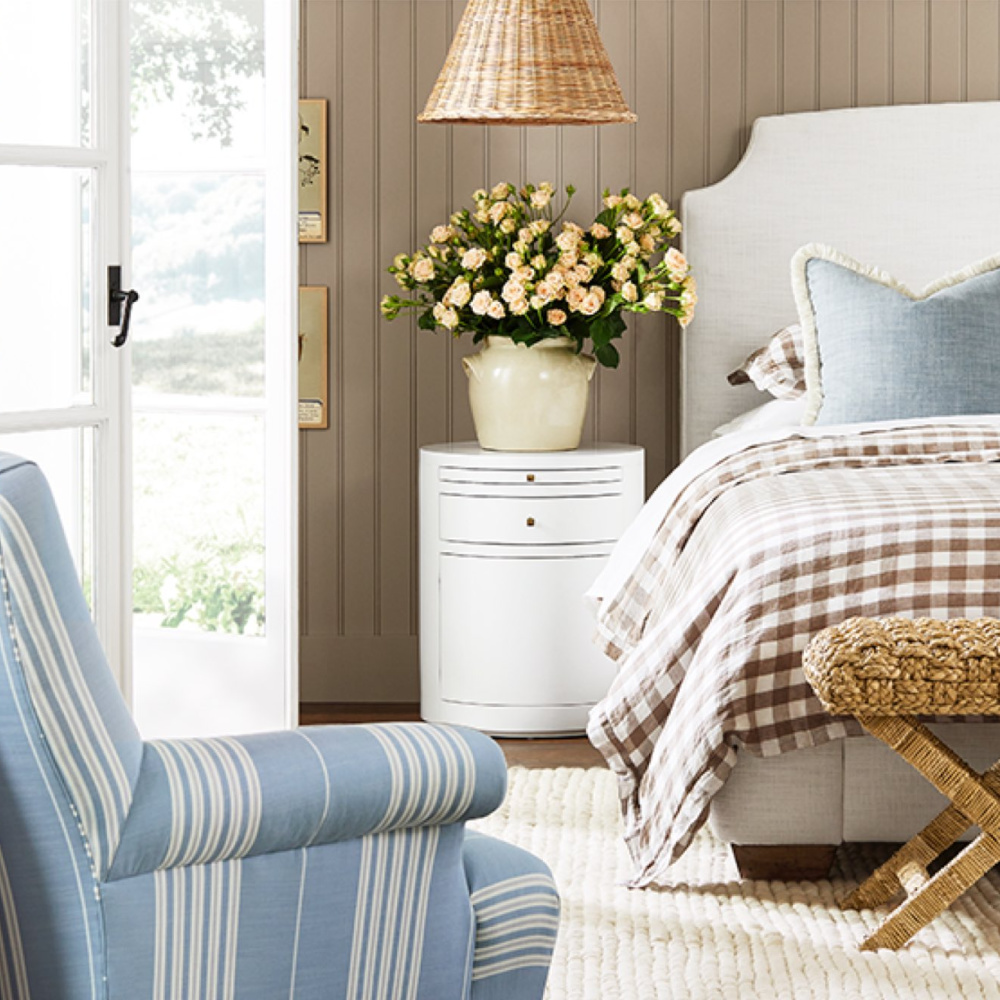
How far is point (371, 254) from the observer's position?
419 centimetres

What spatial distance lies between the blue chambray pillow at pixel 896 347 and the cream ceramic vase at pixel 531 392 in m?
0.56

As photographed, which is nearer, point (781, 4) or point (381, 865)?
point (381, 865)

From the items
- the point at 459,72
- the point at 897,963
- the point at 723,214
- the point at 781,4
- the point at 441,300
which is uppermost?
the point at 781,4

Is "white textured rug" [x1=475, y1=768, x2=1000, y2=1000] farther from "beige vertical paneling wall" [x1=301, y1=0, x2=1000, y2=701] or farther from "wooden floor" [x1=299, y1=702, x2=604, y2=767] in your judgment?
"beige vertical paneling wall" [x1=301, y1=0, x2=1000, y2=701]

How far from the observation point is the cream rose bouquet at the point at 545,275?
360cm

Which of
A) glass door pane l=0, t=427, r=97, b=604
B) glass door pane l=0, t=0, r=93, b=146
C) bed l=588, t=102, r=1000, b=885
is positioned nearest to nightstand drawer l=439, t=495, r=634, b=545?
bed l=588, t=102, r=1000, b=885

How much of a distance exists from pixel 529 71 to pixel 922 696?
76.4 inches

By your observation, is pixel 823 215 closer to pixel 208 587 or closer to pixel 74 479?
pixel 208 587

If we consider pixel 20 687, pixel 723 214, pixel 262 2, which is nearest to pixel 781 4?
pixel 723 214

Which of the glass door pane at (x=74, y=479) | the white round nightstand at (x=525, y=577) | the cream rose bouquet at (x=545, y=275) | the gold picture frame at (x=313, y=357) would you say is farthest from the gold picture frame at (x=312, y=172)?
the glass door pane at (x=74, y=479)

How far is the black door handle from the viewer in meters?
2.66

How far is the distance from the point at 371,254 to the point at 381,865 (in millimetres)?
2976

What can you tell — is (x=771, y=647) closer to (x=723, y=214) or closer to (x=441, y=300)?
(x=441, y=300)

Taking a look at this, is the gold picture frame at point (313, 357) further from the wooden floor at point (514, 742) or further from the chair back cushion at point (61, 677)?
the chair back cushion at point (61, 677)
